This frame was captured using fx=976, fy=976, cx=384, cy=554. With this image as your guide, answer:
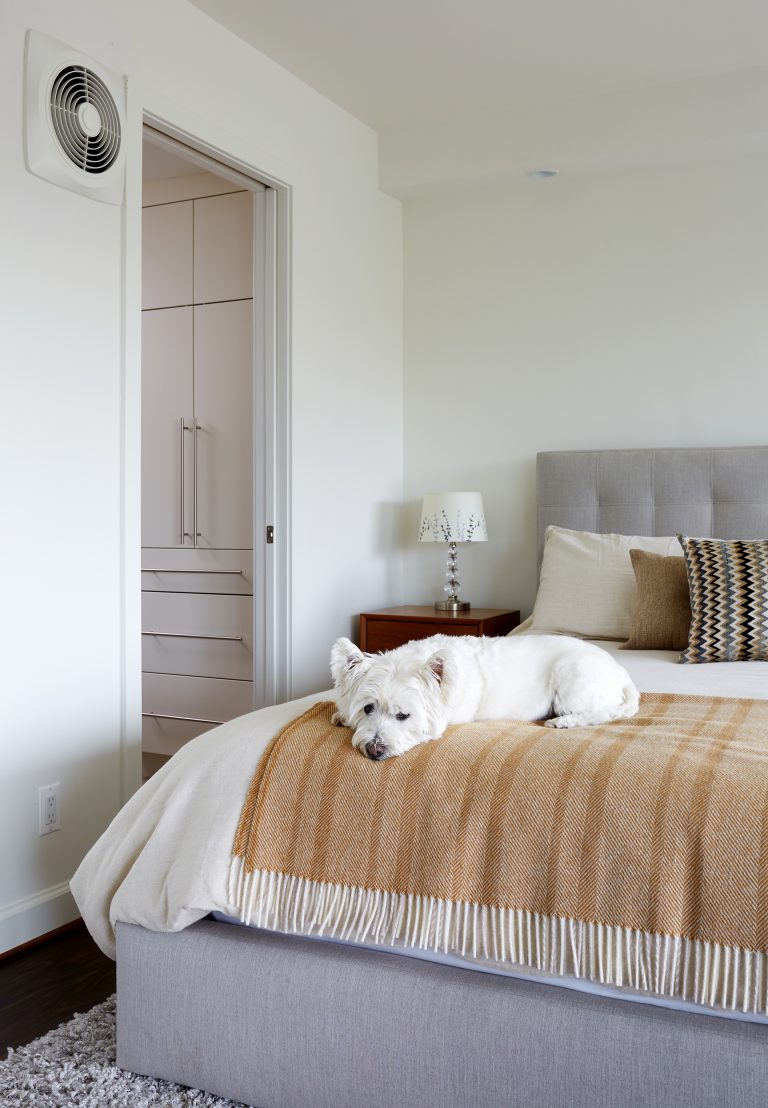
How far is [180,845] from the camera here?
1797 mm

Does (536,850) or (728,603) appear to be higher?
(728,603)

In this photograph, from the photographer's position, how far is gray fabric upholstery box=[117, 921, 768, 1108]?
1.46 meters

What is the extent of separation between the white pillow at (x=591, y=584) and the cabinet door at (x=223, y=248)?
1.83m

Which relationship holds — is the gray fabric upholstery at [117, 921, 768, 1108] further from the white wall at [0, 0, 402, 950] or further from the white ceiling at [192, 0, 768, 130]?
the white ceiling at [192, 0, 768, 130]

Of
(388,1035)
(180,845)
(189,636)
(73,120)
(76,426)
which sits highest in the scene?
(73,120)

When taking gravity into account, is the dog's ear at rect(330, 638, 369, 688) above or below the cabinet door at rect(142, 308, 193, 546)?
below

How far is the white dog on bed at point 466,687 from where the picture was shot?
1.76m

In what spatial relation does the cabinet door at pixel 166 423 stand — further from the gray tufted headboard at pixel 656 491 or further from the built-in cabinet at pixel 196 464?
the gray tufted headboard at pixel 656 491

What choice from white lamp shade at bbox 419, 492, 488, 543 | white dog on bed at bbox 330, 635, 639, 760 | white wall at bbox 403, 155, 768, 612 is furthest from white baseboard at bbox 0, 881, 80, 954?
white wall at bbox 403, 155, 768, 612

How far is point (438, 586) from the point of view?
14.9ft

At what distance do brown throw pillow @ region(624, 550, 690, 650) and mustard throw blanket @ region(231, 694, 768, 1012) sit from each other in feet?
4.07

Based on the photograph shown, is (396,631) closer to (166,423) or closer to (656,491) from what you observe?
(656,491)

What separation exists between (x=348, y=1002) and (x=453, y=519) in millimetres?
2640

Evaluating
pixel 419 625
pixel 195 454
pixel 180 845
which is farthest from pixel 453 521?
pixel 180 845
